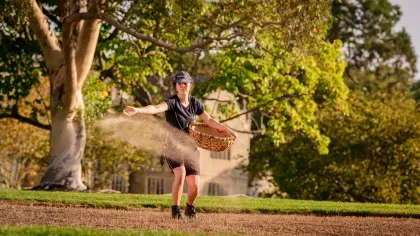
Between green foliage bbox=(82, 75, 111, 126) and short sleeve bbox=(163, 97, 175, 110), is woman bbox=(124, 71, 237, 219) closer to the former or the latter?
short sleeve bbox=(163, 97, 175, 110)

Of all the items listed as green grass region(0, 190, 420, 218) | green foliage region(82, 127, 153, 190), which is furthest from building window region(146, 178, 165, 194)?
green grass region(0, 190, 420, 218)

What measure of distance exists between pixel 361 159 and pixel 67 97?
1382cm

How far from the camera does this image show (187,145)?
993cm

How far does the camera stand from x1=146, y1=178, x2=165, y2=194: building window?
1831 inches

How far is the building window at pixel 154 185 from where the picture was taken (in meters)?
46.5

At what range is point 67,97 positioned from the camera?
64.1 ft

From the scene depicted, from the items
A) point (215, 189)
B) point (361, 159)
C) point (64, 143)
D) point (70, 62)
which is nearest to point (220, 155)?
point (215, 189)

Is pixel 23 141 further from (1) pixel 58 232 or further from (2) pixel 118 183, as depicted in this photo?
(1) pixel 58 232

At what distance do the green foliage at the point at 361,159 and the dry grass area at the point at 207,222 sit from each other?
15380 millimetres

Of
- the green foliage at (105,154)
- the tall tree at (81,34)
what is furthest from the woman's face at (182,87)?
the green foliage at (105,154)

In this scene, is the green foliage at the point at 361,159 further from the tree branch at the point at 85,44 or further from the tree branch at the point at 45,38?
the tree branch at the point at 45,38

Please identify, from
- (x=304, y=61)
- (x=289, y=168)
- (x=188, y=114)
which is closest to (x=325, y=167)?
(x=289, y=168)

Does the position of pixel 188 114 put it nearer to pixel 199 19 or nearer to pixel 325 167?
pixel 199 19

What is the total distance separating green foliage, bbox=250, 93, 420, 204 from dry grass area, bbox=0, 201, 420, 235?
15380mm
